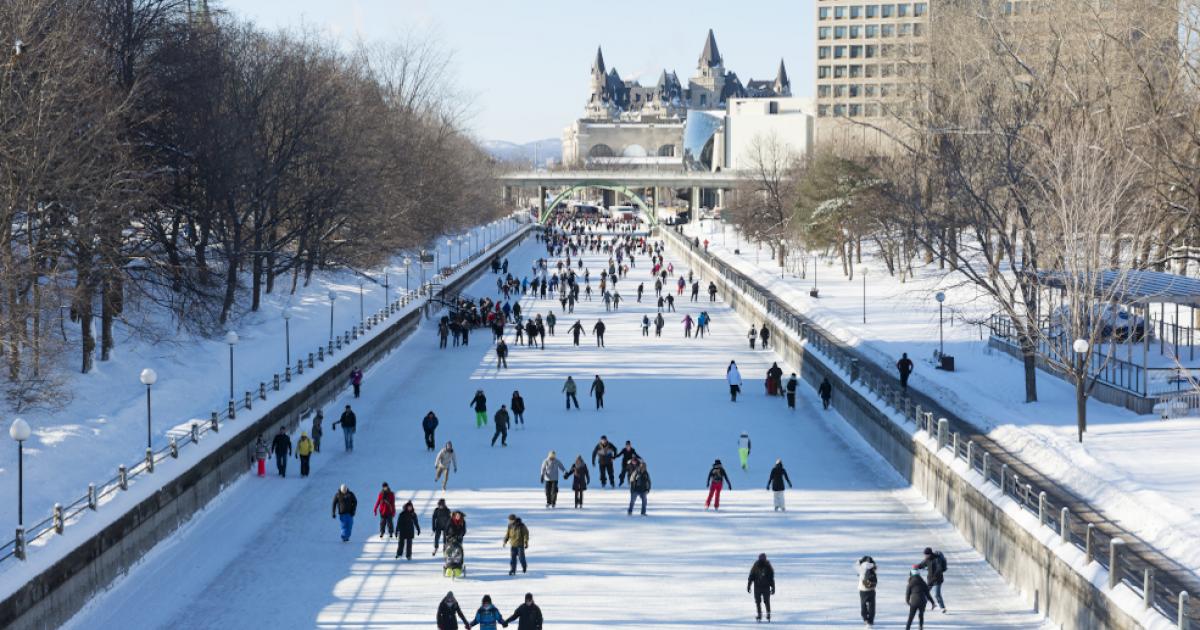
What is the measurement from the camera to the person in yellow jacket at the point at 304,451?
86.6ft

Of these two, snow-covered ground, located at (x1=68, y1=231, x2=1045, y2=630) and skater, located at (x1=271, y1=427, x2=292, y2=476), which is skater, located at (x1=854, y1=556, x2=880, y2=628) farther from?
skater, located at (x1=271, y1=427, x2=292, y2=476)

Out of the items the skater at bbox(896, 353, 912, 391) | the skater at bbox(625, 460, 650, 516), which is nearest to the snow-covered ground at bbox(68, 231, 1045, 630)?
the skater at bbox(625, 460, 650, 516)

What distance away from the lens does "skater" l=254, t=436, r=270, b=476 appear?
1052 inches

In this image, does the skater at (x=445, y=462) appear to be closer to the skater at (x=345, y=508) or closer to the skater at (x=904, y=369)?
the skater at (x=345, y=508)

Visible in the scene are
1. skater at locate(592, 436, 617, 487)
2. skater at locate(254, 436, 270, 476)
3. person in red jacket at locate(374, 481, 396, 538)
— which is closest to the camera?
person in red jacket at locate(374, 481, 396, 538)

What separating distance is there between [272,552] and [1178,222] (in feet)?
96.6

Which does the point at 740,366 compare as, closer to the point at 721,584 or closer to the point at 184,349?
the point at 184,349

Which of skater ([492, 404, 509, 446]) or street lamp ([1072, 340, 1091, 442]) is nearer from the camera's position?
street lamp ([1072, 340, 1091, 442])

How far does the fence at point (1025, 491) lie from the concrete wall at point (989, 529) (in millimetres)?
304

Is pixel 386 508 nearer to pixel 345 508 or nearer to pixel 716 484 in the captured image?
pixel 345 508

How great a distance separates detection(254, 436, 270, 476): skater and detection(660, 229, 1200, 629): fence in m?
12.2

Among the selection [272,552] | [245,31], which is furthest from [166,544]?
[245,31]

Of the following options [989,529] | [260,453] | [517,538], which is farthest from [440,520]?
[989,529]

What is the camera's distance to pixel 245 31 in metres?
56.1
